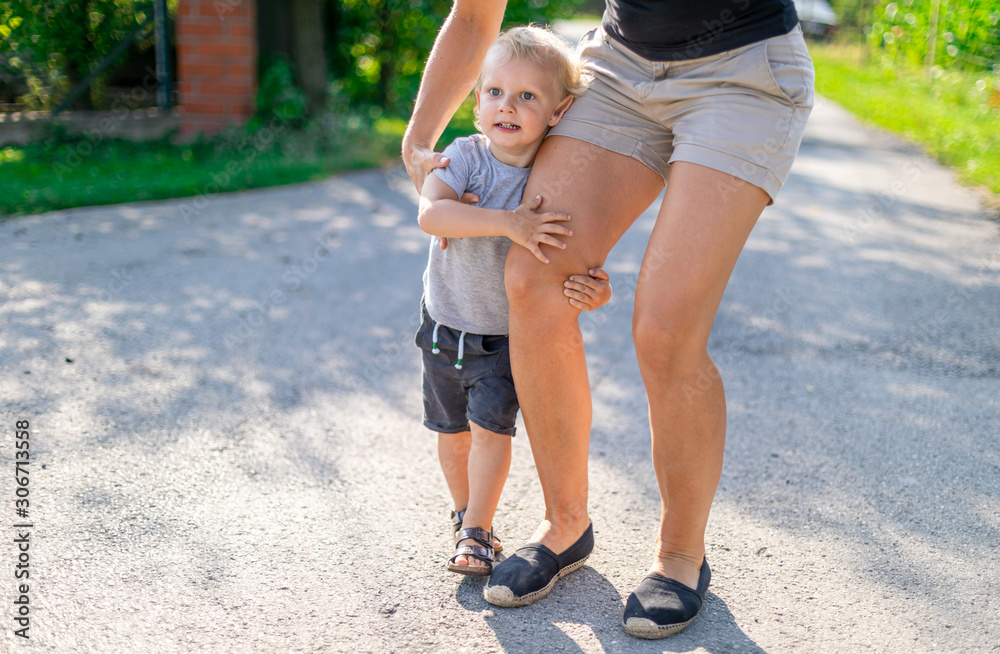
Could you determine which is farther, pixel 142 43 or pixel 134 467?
pixel 142 43

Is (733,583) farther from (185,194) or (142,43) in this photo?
(142,43)

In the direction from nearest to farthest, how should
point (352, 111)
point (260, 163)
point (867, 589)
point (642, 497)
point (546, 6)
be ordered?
point (867, 589), point (642, 497), point (260, 163), point (352, 111), point (546, 6)

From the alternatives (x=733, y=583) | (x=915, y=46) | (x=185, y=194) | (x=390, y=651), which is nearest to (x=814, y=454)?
(x=733, y=583)

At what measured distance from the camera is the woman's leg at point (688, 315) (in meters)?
1.84

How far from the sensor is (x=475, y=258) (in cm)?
219

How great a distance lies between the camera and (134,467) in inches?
101

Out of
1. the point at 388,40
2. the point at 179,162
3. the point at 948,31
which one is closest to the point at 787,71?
the point at 179,162

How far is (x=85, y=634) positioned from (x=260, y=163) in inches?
212

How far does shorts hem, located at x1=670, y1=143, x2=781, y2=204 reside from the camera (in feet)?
6.02

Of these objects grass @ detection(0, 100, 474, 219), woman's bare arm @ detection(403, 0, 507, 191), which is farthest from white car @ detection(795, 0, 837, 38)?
woman's bare arm @ detection(403, 0, 507, 191)

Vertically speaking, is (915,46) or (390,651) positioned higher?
(915,46)

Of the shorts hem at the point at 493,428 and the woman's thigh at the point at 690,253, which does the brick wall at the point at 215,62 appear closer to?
the shorts hem at the point at 493,428

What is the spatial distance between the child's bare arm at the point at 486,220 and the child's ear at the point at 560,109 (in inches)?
9.5

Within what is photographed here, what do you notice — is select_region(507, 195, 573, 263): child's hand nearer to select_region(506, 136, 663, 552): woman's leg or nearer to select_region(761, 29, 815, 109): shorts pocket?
select_region(506, 136, 663, 552): woman's leg
